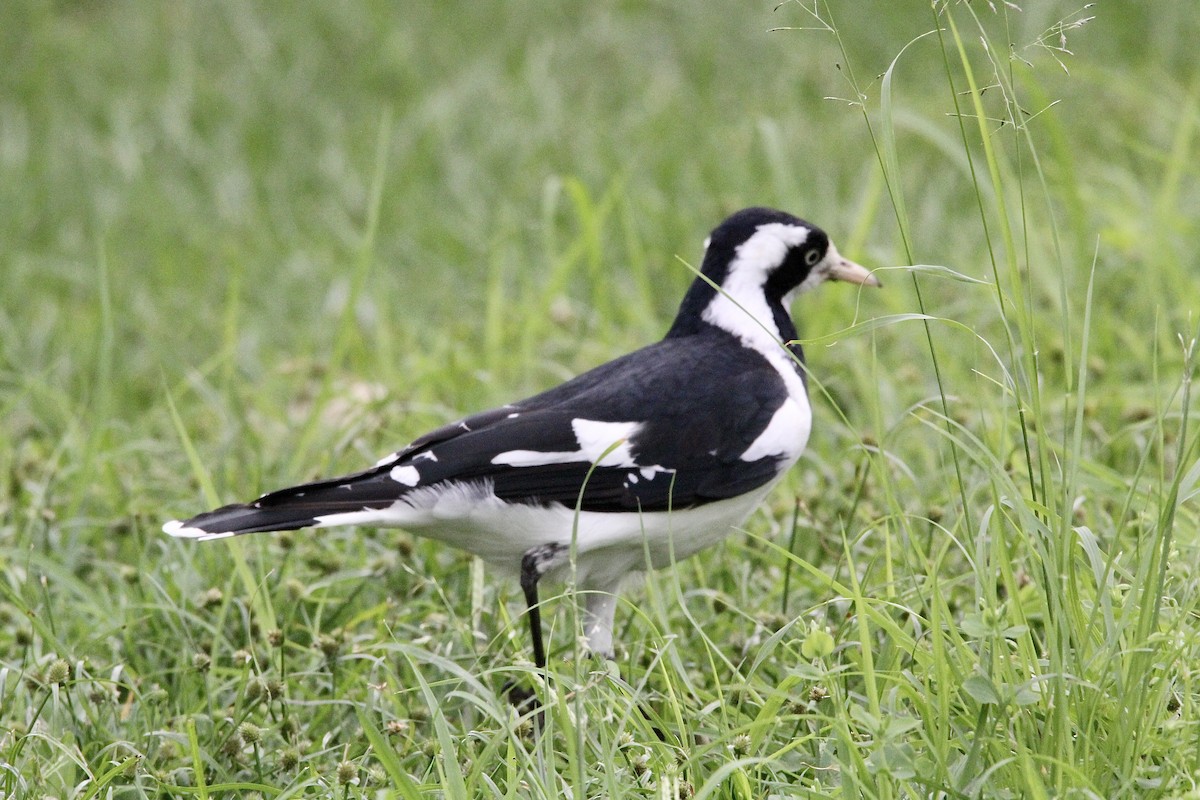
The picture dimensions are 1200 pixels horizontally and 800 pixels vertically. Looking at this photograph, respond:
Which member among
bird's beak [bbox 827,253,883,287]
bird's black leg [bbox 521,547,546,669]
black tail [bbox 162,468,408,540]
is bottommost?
bird's black leg [bbox 521,547,546,669]

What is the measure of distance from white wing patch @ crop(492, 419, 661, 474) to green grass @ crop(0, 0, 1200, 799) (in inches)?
11.0

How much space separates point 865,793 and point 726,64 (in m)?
6.35

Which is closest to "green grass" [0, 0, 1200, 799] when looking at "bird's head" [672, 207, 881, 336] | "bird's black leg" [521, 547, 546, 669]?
"bird's black leg" [521, 547, 546, 669]

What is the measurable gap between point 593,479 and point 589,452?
0.06 m

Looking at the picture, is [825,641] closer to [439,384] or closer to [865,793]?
[865,793]

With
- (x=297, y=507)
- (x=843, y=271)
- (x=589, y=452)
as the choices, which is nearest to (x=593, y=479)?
(x=589, y=452)

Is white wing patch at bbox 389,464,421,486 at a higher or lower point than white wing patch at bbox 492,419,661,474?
lower

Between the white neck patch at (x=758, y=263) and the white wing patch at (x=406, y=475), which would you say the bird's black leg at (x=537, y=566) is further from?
the white neck patch at (x=758, y=263)

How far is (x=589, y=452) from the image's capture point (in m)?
3.14

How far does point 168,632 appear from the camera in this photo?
3340 mm

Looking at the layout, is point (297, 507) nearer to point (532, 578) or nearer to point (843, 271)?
point (532, 578)

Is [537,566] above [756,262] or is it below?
below

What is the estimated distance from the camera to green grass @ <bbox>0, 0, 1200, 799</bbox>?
90.5 inches

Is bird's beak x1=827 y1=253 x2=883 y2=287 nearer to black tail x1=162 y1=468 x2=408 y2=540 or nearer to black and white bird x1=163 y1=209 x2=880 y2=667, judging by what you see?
black and white bird x1=163 y1=209 x2=880 y2=667
